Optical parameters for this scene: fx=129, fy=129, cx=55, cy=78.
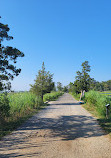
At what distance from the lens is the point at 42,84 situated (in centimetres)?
1845

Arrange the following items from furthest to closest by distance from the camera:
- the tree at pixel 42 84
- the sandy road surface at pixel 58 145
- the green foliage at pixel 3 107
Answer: the tree at pixel 42 84 < the green foliage at pixel 3 107 < the sandy road surface at pixel 58 145

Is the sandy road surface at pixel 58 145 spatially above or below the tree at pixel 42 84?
below

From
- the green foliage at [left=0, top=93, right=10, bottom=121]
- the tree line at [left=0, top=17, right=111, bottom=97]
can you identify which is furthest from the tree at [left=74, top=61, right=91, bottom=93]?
the green foliage at [left=0, top=93, right=10, bottom=121]

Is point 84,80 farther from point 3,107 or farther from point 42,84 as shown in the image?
point 3,107

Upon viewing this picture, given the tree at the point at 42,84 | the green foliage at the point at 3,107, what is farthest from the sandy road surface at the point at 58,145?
the tree at the point at 42,84

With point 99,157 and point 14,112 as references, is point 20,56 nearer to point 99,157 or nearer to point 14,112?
point 14,112

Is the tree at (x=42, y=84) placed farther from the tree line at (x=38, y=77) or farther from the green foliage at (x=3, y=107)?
the green foliage at (x=3, y=107)

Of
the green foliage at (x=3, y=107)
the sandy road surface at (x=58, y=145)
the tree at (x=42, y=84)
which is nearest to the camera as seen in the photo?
the sandy road surface at (x=58, y=145)

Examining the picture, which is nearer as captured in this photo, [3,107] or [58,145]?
[58,145]

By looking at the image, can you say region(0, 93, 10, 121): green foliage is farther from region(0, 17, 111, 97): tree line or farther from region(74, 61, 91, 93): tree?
region(74, 61, 91, 93): tree

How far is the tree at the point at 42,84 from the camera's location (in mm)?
17928

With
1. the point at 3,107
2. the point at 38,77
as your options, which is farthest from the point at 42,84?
the point at 3,107

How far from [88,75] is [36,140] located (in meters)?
22.2

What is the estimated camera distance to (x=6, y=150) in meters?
3.72
